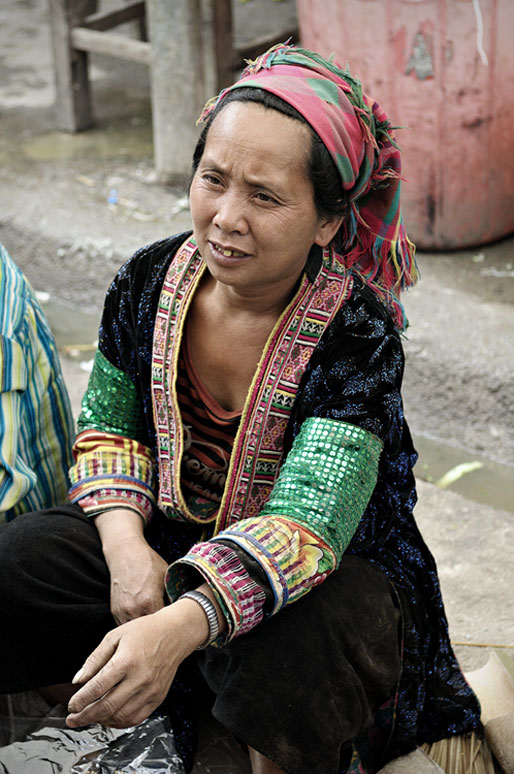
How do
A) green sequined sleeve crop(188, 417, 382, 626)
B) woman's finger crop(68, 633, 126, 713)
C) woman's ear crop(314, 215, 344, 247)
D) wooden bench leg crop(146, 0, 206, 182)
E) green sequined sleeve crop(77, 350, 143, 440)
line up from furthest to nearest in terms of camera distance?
wooden bench leg crop(146, 0, 206, 182), green sequined sleeve crop(77, 350, 143, 440), woman's ear crop(314, 215, 344, 247), green sequined sleeve crop(188, 417, 382, 626), woman's finger crop(68, 633, 126, 713)

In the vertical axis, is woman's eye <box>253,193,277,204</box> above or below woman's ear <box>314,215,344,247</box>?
above

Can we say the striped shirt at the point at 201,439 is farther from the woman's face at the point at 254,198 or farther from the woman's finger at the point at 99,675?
the woman's finger at the point at 99,675

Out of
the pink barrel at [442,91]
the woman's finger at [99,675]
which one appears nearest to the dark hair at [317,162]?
the woman's finger at [99,675]

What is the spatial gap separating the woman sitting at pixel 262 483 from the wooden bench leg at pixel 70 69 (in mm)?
3579

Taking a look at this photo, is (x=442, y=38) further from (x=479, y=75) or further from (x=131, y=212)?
(x=131, y=212)

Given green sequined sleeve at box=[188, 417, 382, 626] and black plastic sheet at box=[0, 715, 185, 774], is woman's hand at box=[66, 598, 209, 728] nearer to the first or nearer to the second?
green sequined sleeve at box=[188, 417, 382, 626]

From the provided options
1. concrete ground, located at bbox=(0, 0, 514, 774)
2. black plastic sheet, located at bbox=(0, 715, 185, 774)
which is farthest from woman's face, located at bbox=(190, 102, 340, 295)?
concrete ground, located at bbox=(0, 0, 514, 774)

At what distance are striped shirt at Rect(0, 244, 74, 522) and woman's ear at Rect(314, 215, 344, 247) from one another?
2.33 ft

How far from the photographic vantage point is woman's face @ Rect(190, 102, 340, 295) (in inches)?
64.3

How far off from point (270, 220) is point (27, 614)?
33.0 inches

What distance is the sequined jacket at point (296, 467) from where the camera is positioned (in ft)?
5.39

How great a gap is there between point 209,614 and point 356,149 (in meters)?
0.81

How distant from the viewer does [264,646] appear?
166 centimetres

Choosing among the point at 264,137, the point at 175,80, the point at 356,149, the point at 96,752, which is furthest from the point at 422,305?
the point at 96,752
